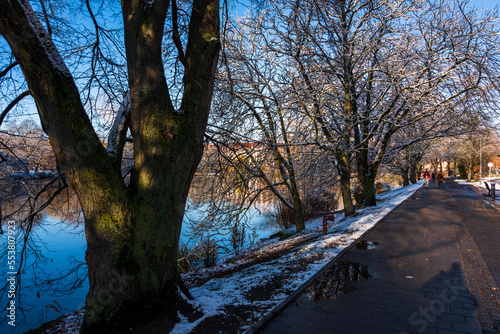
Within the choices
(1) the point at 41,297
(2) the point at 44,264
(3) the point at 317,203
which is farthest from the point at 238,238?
(3) the point at 317,203

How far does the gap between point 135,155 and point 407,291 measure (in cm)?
464

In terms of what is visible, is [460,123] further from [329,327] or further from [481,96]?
[329,327]

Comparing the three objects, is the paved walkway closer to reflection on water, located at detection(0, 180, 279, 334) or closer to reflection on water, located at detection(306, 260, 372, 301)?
reflection on water, located at detection(306, 260, 372, 301)

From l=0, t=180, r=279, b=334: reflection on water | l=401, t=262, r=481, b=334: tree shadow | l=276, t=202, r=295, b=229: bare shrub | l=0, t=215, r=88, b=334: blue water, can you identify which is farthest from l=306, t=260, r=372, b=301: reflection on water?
l=276, t=202, r=295, b=229: bare shrub

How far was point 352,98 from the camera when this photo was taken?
1284 cm

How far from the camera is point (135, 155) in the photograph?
4.26 m

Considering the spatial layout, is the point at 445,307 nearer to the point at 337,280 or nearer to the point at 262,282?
the point at 337,280

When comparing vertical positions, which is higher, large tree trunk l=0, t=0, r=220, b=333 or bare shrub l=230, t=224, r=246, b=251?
large tree trunk l=0, t=0, r=220, b=333

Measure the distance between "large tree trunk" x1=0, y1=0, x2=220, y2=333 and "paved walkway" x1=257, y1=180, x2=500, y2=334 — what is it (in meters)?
1.74

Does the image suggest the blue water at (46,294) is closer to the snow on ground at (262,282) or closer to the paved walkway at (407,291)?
the snow on ground at (262,282)

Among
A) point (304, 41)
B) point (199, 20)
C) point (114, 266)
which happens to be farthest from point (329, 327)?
point (304, 41)

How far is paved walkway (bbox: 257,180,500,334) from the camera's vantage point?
414 centimetres

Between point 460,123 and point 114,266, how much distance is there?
573 inches

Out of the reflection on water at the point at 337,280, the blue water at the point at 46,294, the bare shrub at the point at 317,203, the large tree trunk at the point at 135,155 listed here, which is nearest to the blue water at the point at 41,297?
the blue water at the point at 46,294
